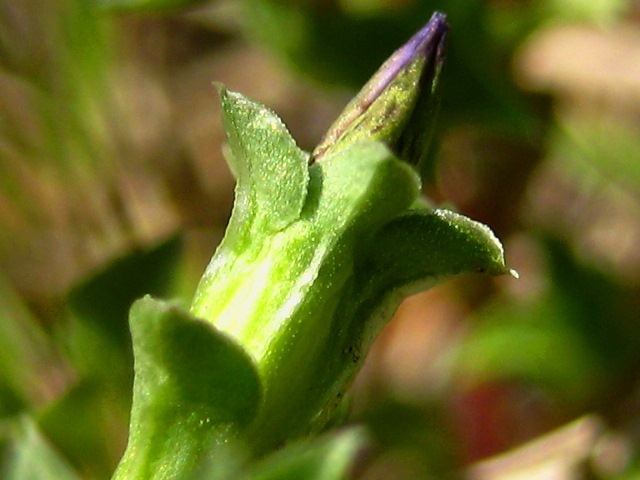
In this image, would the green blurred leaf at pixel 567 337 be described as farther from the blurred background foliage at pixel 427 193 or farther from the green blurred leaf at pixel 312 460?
the green blurred leaf at pixel 312 460

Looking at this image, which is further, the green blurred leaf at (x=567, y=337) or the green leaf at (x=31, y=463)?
the green blurred leaf at (x=567, y=337)

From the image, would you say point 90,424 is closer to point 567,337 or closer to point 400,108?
point 400,108

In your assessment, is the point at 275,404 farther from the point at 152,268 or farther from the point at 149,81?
the point at 149,81

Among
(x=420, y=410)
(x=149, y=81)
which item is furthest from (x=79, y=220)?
(x=420, y=410)

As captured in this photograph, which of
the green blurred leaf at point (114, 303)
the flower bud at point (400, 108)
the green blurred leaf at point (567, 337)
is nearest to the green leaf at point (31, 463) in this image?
the green blurred leaf at point (114, 303)

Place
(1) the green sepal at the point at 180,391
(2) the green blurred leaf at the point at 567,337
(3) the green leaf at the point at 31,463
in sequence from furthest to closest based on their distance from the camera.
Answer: (2) the green blurred leaf at the point at 567,337 → (3) the green leaf at the point at 31,463 → (1) the green sepal at the point at 180,391

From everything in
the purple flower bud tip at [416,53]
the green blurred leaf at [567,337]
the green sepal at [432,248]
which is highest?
the purple flower bud tip at [416,53]

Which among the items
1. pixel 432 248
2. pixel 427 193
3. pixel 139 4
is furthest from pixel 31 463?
pixel 427 193
